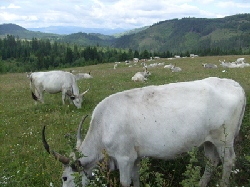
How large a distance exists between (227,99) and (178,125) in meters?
1.27

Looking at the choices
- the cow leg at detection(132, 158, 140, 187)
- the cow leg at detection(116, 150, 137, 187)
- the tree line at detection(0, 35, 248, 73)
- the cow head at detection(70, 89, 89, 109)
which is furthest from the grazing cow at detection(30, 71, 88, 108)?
the tree line at detection(0, 35, 248, 73)

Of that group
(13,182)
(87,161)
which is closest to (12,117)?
(13,182)

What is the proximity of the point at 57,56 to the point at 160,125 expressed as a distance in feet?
399

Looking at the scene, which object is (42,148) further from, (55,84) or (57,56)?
(57,56)

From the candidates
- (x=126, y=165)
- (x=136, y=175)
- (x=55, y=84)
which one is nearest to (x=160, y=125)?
(x=126, y=165)

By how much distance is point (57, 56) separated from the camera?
123 meters

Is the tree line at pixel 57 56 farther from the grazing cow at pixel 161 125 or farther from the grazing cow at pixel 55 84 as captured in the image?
the grazing cow at pixel 161 125

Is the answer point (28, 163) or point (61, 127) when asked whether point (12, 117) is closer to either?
point (61, 127)

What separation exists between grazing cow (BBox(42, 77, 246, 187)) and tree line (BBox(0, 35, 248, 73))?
279 feet

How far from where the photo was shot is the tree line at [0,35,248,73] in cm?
9969

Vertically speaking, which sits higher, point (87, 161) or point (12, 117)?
point (87, 161)

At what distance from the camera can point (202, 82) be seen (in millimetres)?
6730

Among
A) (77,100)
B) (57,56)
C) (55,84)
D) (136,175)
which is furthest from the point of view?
(57,56)

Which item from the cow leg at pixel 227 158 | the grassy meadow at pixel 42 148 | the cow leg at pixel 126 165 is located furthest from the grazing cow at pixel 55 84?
the cow leg at pixel 227 158
